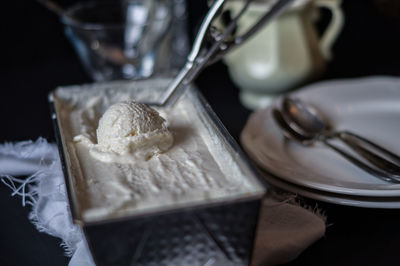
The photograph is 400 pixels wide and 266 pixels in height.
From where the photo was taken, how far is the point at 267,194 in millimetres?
447

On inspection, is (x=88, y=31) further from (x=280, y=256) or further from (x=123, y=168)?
(x=280, y=256)

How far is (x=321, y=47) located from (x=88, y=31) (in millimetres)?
487

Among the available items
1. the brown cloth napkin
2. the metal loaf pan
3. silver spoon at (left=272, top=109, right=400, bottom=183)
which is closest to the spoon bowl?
silver spoon at (left=272, top=109, right=400, bottom=183)

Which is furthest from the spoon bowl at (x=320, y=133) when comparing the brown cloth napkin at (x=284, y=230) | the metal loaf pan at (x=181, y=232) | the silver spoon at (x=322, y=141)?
the metal loaf pan at (x=181, y=232)

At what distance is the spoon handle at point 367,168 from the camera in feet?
2.01

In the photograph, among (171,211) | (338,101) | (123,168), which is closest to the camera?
(171,211)

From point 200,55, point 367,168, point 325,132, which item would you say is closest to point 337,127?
point 325,132

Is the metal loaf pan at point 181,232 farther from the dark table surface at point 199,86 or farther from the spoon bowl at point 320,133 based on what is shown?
the spoon bowl at point 320,133

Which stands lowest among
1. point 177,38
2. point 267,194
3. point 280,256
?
point 280,256

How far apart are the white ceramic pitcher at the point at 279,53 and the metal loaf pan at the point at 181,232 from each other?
0.45m

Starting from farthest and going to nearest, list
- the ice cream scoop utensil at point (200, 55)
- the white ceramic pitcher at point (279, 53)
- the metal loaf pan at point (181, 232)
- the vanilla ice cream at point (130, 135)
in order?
the white ceramic pitcher at point (279, 53) < the ice cream scoop utensil at point (200, 55) < the vanilla ice cream at point (130, 135) < the metal loaf pan at point (181, 232)

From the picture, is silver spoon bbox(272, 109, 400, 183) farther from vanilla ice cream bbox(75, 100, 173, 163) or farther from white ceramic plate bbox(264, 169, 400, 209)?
vanilla ice cream bbox(75, 100, 173, 163)

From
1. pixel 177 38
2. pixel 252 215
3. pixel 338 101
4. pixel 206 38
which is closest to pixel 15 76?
pixel 177 38

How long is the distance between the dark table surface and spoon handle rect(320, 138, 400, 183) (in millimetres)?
43
